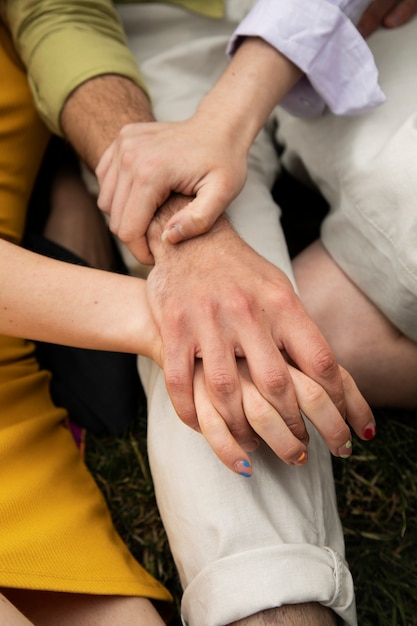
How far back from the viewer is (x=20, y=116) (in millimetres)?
1196

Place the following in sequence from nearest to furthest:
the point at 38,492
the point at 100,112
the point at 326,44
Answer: the point at 38,492 < the point at 326,44 < the point at 100,112

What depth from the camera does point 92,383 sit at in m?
1.24

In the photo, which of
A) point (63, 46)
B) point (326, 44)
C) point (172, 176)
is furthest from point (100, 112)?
point (326, 44)

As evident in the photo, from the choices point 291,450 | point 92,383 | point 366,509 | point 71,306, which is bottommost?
point 92,383

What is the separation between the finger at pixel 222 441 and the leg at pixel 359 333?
34cm

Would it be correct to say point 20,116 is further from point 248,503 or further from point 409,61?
point 248,503

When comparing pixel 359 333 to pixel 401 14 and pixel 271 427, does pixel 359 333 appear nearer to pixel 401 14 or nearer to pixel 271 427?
pixel 271 427

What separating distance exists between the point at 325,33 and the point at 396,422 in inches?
26.1

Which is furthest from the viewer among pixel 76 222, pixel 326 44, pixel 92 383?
pixel 76 222

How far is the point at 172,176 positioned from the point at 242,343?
28 centimetres

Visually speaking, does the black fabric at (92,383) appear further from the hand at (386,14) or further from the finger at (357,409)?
the hand at (386,14)

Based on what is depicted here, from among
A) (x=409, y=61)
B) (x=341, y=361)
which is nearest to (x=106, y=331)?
(x=341, y=361)

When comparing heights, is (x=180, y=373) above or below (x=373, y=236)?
below

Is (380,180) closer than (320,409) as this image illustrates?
No
